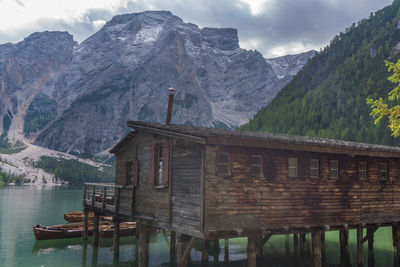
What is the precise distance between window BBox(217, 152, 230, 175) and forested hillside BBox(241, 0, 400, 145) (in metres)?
100

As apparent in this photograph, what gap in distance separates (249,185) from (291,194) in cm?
298

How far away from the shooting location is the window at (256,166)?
18781 millimetres

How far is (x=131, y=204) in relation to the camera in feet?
79.9

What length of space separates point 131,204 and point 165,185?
545 centimetres

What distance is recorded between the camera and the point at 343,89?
156 metres

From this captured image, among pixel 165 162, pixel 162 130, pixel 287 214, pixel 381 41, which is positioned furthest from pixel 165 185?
pixel 381 41

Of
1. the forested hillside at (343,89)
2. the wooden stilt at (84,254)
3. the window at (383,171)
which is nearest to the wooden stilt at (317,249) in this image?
the window at (383,171)

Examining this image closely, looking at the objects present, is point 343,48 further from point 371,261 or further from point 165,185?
point 165,185

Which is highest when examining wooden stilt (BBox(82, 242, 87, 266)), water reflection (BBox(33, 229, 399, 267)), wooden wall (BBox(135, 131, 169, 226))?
wooden wall (BBox(135, 131, 169, 226))

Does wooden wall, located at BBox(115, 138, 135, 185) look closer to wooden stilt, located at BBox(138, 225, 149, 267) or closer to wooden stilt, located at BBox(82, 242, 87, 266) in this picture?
wooden stilt, located at BBox(138, 225, 149, 267)

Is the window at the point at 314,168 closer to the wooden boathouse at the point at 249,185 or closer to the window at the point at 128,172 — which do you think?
the wooden boathouse at the point at 249,185

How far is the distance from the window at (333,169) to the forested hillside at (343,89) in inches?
3670

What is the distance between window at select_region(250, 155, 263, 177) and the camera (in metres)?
18.8

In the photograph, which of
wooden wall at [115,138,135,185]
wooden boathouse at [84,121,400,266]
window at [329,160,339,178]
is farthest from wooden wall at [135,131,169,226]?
window at [329,160,339,178]
